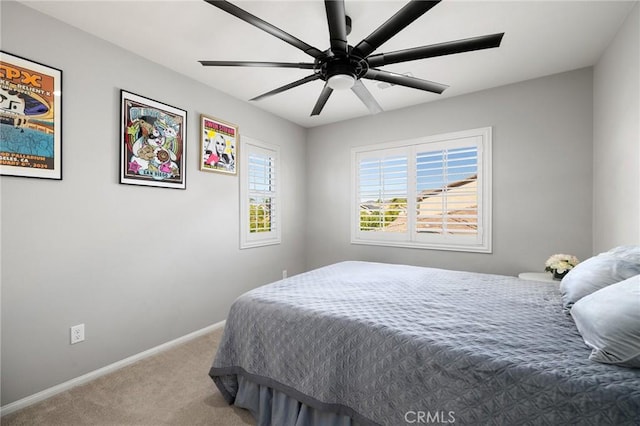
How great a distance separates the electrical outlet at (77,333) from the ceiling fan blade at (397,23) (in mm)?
2698

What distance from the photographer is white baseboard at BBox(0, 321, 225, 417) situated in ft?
6.01

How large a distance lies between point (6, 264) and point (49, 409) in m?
0.96

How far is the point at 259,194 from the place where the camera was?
12.2ft

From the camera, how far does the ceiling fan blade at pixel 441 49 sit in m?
1.49

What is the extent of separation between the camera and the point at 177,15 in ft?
6.51

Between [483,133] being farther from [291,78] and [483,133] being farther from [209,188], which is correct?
[209,188]

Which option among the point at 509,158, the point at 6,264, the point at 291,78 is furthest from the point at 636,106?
the point at 6,264

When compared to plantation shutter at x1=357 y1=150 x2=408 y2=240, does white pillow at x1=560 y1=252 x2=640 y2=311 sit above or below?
below

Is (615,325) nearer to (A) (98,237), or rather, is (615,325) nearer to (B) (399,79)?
(B) (399,79)

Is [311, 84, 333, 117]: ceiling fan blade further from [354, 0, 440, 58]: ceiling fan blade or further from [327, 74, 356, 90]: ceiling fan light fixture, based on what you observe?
[354, 0, 440, 58]: ceiling fan blade

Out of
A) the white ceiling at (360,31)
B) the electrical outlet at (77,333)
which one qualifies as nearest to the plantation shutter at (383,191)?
the white ceiling at (360,31)

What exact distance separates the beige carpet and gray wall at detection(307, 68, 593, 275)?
2563 millimetres

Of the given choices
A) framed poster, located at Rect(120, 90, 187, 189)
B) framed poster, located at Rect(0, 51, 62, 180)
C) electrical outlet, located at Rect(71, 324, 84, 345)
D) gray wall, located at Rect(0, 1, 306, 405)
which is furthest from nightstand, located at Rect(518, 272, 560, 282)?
framed poster, located at Rect(0, 51, 62, 180)

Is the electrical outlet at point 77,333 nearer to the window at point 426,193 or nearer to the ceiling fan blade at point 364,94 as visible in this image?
the ceiling fan blade at point 364,94
